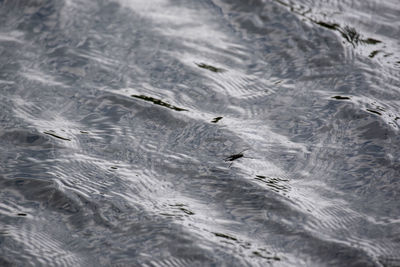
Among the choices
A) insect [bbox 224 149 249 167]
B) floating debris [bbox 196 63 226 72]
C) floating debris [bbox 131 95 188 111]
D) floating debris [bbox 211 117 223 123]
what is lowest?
insect [bbox 224 149 249 167]

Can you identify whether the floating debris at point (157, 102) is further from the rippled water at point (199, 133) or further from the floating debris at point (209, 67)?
the floating debris at point (209, 67)

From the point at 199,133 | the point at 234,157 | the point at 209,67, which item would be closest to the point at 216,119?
the point at 199,133

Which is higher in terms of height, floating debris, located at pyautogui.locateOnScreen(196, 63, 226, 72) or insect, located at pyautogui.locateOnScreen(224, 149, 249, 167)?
floating debris, located at pyautogui.locateOnScreen(196, 63, 226, 72)

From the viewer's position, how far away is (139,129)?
3891 millimetres

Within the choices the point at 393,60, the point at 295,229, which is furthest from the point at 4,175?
the point at 393,60

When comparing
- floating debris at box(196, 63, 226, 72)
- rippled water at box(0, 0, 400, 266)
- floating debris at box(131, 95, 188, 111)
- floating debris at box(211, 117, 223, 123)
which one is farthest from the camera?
floating debris at box(196, 63, 226, 72)

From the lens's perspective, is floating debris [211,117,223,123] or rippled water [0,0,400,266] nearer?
rippled water [0,0,400,266]

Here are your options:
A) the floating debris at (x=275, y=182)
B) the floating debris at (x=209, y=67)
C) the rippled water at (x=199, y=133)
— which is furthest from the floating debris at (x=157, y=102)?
the floating debris at (x=275, y=182)

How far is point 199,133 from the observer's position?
12.6 ft

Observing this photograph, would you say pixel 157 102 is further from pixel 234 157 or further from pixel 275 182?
pixel 275 182

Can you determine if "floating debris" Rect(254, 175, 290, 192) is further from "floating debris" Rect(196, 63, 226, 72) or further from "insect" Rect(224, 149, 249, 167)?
"floating debris" Rect(196, 63, 226, 72)

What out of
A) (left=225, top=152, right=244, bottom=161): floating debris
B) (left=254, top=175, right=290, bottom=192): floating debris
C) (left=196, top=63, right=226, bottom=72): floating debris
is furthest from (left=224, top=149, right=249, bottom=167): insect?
(left=196, top=63, right=226, bottom=72): floating debris

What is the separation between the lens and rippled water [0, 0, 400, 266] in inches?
117

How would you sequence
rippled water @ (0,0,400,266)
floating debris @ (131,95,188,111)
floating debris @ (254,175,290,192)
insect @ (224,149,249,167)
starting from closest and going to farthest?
rippled water @ (0,0,400,266) → floating debris @ (254,175,290,192) → insect @ (224,149,249,167) → floating debris @ (131,95,188,111)
